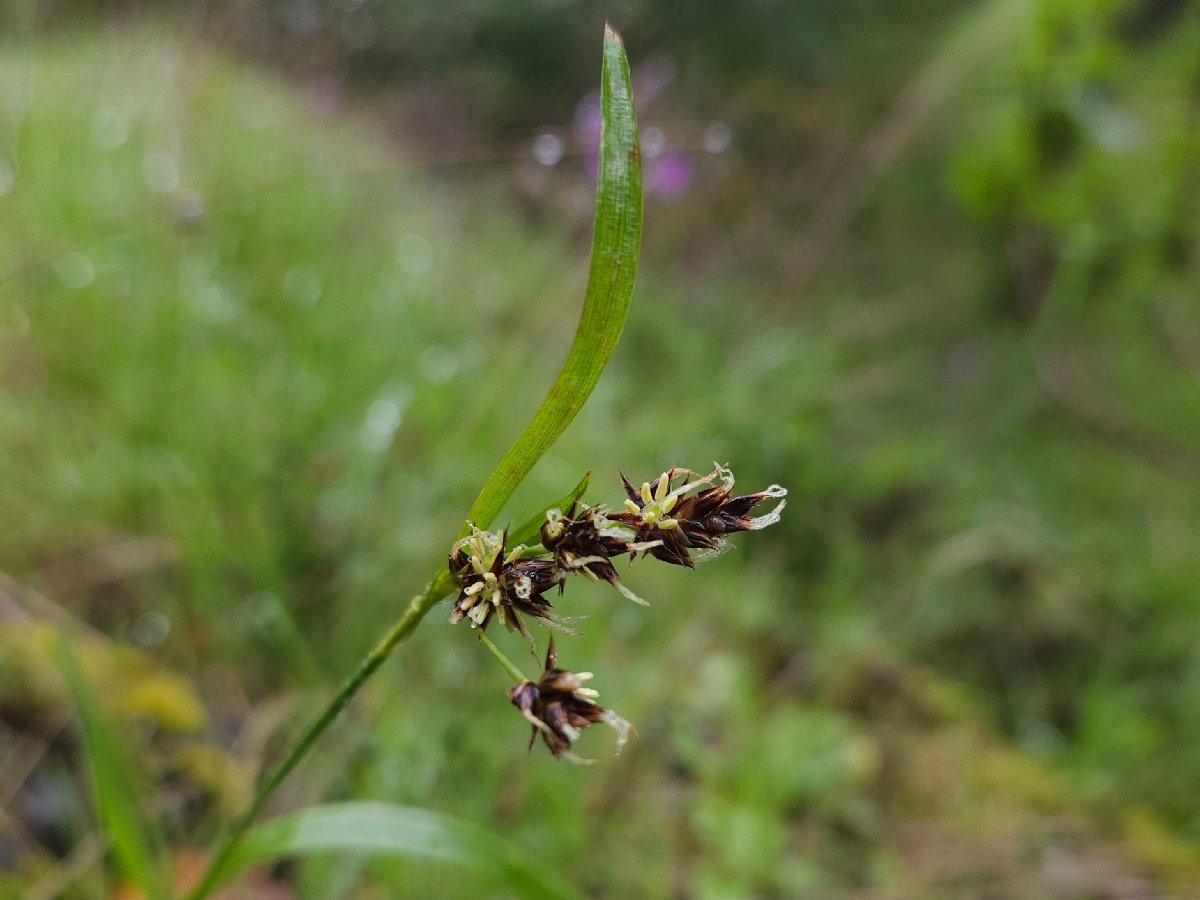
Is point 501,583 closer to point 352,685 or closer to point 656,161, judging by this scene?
point 352,685

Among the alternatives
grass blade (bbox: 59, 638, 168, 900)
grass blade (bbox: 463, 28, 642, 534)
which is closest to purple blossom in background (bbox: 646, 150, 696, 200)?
grass blade (bbox: 59, 638, 168, 900)

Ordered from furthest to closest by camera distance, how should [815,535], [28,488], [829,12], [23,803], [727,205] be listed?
[727,205]
[829,12]
[815,535]
[28,488]
[23,803]

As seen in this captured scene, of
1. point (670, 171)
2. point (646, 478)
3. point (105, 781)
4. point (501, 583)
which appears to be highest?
point (670, 171)


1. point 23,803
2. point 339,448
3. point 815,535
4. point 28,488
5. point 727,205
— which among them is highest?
point 727,205

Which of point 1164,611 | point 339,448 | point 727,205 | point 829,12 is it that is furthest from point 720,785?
point 829,12

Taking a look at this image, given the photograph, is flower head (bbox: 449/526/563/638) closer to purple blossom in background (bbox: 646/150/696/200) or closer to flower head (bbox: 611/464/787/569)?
flower head (bbox: 611/464/787/569)

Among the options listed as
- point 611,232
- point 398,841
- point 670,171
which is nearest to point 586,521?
point 611,232

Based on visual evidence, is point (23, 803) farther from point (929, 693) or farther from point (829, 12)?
point (829, 12)
